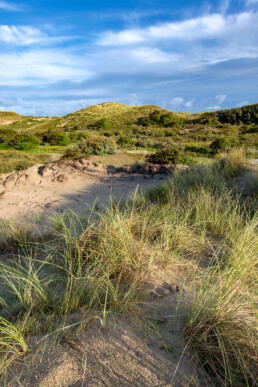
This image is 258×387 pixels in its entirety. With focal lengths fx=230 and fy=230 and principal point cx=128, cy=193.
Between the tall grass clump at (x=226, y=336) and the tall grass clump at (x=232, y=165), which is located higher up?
the tall grass clump at (x=232, y=165)

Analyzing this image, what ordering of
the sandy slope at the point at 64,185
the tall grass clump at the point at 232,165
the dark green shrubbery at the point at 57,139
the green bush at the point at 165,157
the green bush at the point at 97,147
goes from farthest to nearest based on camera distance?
the dark green shrubbery at the point at 57,139 → the green bush at the point at 97,147 → the green bush at the point at 165,157 → the sandy slope at the point at 64,185 → the tall grass clump at the point at 232,165

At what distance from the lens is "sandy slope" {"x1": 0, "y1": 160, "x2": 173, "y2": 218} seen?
6.97m

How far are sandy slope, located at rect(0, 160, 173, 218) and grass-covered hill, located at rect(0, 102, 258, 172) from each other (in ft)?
3.68

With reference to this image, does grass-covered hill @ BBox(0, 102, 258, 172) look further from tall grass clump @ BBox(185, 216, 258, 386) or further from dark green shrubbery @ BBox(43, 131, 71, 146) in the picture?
tall grass clump @ BBox(185, 216, 258, 386)

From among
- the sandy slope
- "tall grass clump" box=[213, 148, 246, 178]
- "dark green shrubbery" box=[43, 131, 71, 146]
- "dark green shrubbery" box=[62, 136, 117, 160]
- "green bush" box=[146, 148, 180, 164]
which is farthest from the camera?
"dark green shrubbery" box=[43, 131, 71, 146]

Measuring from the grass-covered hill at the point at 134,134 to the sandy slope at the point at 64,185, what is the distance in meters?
1.12

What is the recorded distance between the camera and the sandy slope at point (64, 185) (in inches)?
274

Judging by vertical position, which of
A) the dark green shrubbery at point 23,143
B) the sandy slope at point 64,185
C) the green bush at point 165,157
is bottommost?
the sandy slope at point 64,185

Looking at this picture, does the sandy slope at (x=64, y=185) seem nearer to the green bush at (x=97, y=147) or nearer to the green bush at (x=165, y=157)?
the green bush at (x=165, y=157)

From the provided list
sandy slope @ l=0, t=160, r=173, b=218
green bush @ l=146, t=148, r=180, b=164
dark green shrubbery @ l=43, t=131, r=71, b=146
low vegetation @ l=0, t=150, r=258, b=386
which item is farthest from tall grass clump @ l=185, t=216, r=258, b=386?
dark green shrubbery @ l=43, t=131, r=71, b=146

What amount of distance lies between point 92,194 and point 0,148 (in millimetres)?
9012

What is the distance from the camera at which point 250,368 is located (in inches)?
58.3

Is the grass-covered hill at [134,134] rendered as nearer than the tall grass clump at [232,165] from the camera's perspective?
No

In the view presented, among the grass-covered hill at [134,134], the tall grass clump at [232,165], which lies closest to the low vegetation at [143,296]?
the tall grass clump at [232,165]
